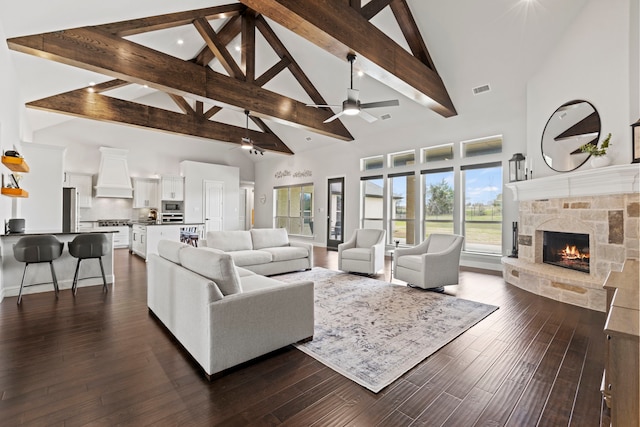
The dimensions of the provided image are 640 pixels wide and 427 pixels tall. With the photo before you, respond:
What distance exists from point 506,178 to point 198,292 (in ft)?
20.1

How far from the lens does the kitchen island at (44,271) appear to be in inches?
153

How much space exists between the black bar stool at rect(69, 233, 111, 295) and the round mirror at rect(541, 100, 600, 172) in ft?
22.6

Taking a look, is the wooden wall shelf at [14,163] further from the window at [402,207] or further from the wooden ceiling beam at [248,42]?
the window at [402,207]

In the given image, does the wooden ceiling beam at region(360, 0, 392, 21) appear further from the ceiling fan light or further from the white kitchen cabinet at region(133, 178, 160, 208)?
the white kitchen cabinet at region(133, 178, 160, 208)

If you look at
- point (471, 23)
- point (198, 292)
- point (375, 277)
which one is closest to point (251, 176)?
point (375, 277)

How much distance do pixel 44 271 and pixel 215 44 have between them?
174 inches

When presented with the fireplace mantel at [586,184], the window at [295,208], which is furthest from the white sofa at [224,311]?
the window at [295,208]

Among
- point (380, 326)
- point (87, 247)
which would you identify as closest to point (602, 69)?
point (380, 326)

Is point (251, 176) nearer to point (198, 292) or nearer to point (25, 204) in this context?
point (25, 204)

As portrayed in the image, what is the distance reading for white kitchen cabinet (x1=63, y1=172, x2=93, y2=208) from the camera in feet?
28.7

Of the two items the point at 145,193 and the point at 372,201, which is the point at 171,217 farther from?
the point at 372,201

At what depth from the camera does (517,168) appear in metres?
5.32

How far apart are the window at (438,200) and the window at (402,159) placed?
1.85 ft

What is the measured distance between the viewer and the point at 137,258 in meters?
7.24
